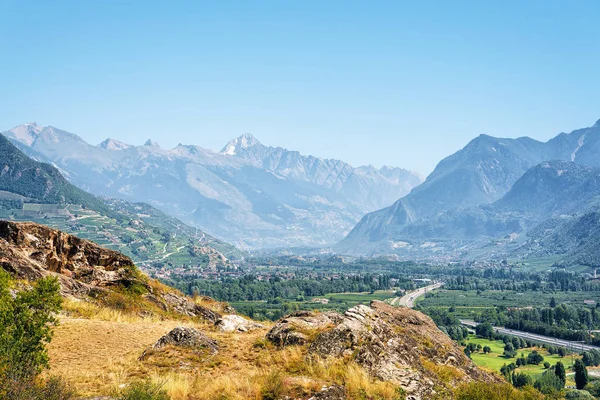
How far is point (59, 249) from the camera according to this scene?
113 feet

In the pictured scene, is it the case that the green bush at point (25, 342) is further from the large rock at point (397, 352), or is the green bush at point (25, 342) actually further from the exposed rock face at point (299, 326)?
the large rock at point (397, 352)

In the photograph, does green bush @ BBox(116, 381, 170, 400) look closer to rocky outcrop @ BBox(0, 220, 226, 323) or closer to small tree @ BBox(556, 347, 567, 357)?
rocky outcrop @ BBox(0, 220, 226, 323)

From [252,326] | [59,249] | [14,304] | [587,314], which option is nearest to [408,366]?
[252,326]

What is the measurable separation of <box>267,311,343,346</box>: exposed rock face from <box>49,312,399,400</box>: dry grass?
564mm

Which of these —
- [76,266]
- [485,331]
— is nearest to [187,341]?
[76,266]

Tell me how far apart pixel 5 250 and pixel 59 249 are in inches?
250

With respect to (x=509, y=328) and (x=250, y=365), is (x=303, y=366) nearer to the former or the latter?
(x=250, y=365)

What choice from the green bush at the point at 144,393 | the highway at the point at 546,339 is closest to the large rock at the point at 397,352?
the green bush at the point at 144,393

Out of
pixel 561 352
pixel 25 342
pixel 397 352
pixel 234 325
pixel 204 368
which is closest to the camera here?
pixel 25 342

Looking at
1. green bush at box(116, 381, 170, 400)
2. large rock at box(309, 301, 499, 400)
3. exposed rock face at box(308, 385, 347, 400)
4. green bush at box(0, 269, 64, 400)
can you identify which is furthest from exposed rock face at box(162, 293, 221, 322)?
exposed rock face at box(308, 385, 347, 400)

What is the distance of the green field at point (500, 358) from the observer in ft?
391

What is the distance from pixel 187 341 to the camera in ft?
60.4

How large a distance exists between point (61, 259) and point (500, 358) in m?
129

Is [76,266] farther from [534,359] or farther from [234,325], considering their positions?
[534,359]
